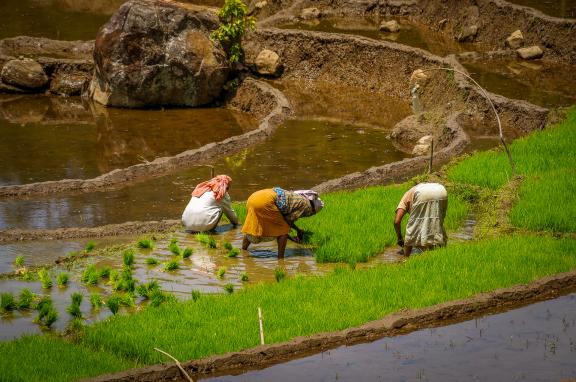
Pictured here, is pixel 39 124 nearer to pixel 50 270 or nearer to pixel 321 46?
pixel 321 46

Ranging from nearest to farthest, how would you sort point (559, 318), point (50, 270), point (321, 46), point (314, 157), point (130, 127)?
point (559, 318), point (50, 270), point (314, 157), point (130, 127), point (321, 46)

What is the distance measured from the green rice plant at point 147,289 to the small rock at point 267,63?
1387cm

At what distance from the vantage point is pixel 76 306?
990cm

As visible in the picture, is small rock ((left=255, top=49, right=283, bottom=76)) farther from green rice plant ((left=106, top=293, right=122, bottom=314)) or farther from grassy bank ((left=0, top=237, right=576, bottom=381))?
green rice plant ((left=106, top=293, right=122, bottom=314))

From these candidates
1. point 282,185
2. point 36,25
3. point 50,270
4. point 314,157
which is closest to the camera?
point 50,270

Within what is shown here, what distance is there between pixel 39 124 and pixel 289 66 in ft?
22.0

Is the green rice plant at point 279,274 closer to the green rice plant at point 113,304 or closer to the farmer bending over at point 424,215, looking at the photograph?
the farmer bending over at point 424,215

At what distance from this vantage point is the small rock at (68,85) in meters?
23.1

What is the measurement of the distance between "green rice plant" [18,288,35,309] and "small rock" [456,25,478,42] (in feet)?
58.5

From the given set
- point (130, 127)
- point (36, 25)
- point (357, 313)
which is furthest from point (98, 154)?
point (36, 25)

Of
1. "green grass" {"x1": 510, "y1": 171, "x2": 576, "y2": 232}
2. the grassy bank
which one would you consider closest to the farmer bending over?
the grassy bank

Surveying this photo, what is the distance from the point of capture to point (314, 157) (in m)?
17.7

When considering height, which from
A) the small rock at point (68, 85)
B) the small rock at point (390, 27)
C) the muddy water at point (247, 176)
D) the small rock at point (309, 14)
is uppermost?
the small rock at point (309, 14)

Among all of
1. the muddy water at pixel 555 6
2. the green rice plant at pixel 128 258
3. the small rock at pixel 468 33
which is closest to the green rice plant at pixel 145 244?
the green rice plant at pixel 128 258
